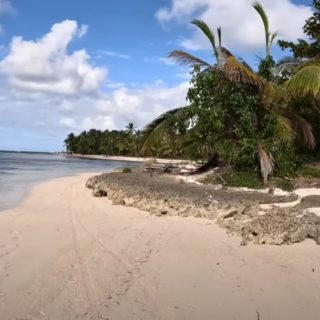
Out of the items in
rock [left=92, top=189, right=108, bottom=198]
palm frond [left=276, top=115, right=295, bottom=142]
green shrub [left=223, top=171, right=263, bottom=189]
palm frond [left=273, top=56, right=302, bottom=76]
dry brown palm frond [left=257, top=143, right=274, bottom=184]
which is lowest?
rock [left=92, top=189, right=108, bottom=198]

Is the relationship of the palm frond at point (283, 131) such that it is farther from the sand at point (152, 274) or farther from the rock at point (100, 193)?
the sand at point (152, 274)

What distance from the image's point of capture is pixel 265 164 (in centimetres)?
1373

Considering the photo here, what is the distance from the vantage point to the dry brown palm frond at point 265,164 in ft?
44.9

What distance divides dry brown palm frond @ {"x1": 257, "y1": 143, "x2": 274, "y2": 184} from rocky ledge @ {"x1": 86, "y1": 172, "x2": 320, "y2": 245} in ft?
4.79

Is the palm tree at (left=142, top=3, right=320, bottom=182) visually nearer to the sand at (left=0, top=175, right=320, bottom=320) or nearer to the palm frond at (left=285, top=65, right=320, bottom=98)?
the palm frond at (left=285, top=65, right=320, bottom=98)

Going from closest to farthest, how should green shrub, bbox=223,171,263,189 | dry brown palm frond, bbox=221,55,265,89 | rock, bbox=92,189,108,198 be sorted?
green shrub, bbox=223,171,263,189 → dry brown palm frond, bbox=221,55,265,89 → rock, bbox=92,189,108,198

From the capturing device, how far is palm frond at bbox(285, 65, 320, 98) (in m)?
14.0

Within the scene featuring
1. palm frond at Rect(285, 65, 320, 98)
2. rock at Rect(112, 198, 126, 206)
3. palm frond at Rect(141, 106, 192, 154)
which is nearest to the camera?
rock at Rect(112, 198, 126, 206)

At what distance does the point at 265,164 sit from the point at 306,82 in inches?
117

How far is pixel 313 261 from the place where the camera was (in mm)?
6848

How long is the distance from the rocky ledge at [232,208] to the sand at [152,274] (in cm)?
30

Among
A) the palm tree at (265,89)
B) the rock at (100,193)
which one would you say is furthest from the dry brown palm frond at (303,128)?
the rock at (100,193)

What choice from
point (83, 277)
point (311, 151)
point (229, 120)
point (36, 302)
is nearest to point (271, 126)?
point (229, 120)

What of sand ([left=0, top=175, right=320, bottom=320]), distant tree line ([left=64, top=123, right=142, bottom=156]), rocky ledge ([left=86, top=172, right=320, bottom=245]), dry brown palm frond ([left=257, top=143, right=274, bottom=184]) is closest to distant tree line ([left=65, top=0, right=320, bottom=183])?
dry brown palm frond ([left=257, top=143, right=274, bottom=184])
